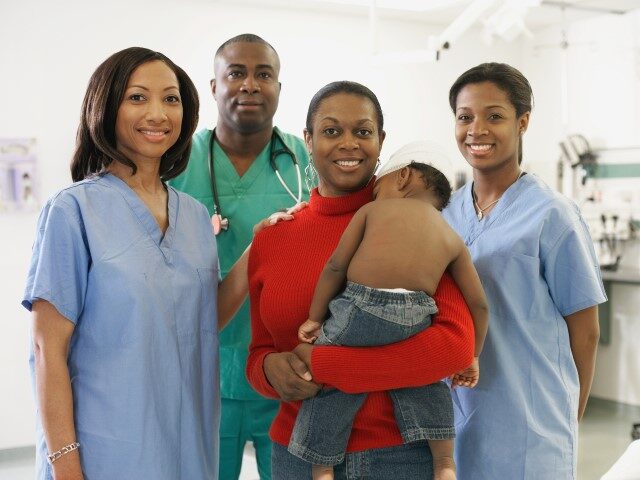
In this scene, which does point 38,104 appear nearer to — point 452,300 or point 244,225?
point 244,225

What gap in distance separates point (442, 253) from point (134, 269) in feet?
1.79

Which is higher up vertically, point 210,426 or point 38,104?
point 38,104

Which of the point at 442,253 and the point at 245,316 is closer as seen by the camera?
the point at 442,253

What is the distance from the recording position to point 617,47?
14.8 feet

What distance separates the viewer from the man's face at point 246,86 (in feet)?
6.05

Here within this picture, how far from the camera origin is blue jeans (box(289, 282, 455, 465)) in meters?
1.17

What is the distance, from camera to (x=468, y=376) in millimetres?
1367

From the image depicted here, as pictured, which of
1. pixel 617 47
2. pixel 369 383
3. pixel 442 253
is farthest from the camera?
pixel 617 47

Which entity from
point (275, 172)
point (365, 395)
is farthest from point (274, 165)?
point (365, 395)

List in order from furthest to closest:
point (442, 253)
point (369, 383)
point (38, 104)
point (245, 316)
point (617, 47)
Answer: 1. point (617, 47)
2. point (38, 104)
3. point (245, 316)
4. point (442, 253)
5. point (369, 383)

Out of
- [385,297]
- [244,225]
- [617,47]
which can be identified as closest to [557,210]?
[385,297]

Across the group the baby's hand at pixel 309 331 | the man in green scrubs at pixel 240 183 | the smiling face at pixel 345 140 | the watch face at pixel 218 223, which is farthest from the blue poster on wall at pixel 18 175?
the baby's hand at pixel 309 331

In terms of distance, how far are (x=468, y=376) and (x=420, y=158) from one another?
42 centimetres

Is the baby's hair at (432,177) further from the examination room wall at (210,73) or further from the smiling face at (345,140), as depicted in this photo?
the examination room wall at (210,73)
